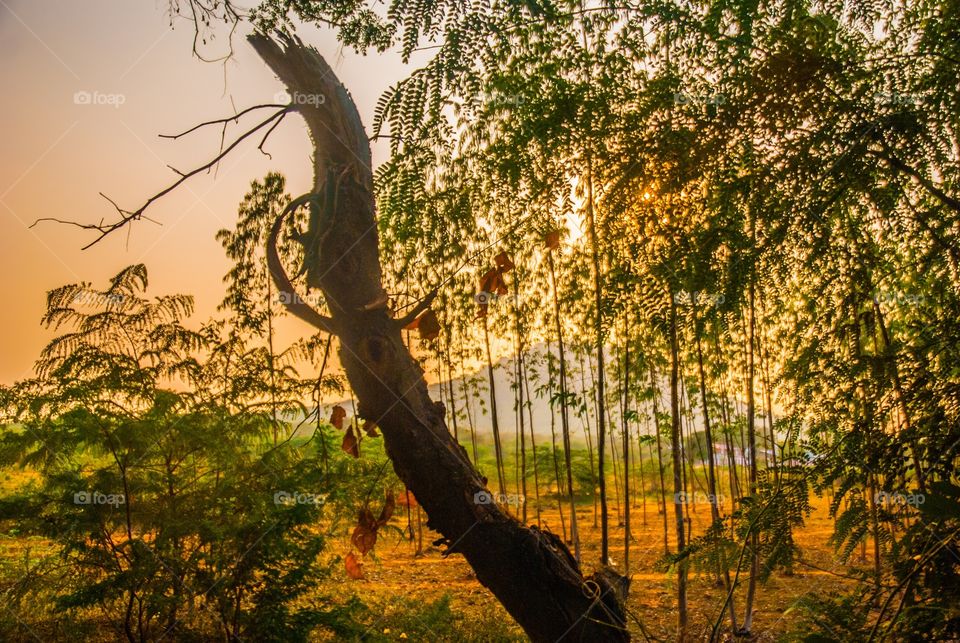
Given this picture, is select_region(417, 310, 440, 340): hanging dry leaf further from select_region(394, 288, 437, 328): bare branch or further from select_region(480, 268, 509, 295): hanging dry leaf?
select_region(480, 268, 509, 295): hanging dry leaf

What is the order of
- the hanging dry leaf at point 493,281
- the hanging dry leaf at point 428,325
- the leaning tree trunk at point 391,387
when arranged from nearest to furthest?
the hanging dry leaf at point 493,281, the hanging dry leaf at point 428,325, the leaning tree trunk at point 391,387

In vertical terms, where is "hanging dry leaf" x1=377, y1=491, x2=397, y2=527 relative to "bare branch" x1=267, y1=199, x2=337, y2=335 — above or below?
below

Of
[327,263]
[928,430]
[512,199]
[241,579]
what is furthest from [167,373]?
[928,430]

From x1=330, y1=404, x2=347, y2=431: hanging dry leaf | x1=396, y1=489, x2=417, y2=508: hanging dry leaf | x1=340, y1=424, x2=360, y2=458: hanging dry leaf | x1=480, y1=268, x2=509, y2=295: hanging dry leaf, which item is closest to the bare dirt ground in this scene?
x1=396, y1=489, x2=417, y2=508: hanging dry leaf

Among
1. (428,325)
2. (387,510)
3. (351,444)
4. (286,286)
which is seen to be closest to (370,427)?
(351,444)

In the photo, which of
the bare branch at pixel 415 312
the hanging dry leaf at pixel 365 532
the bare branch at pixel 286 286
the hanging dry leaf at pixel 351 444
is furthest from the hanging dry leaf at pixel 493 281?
the hanging dry leaf at pixel 365 532

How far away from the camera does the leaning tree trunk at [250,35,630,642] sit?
248cm

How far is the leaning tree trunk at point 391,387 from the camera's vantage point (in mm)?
2480

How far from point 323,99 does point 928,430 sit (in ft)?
7.09

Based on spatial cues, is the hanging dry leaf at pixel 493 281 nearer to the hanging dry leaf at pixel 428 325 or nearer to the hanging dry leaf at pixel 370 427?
the hanging dry leaf at pixel 428 325

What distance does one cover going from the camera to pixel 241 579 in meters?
4.71

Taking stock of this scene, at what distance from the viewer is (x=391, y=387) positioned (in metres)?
2.48

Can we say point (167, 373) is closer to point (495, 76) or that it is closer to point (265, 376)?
point (265, 376)

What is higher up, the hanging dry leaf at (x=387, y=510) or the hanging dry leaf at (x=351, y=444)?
the hanging dry leaf at (x=351, y=444)
